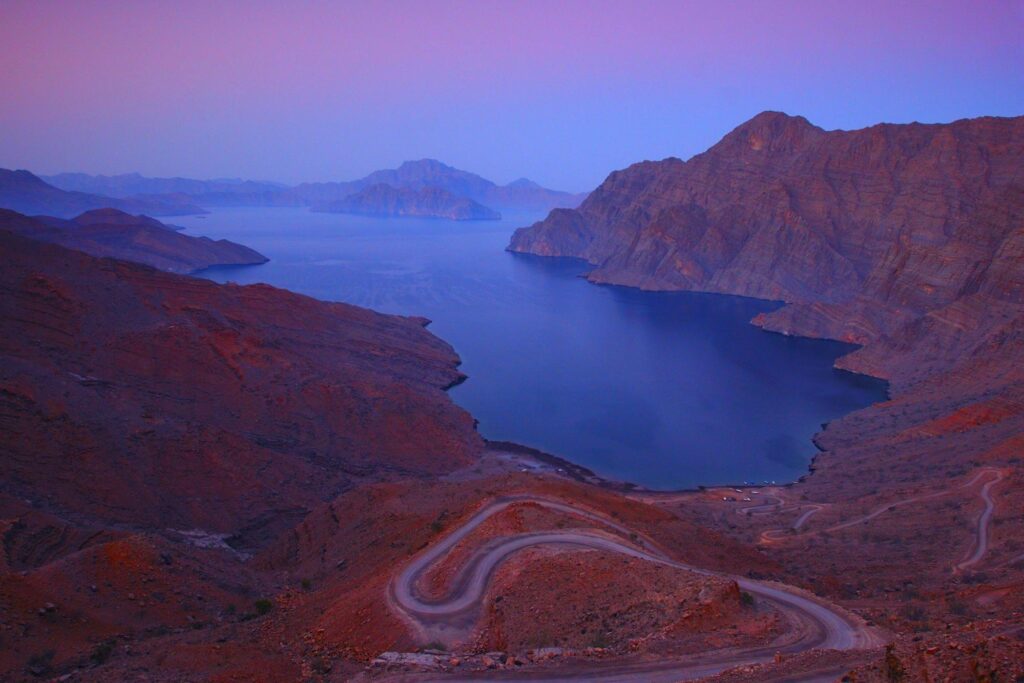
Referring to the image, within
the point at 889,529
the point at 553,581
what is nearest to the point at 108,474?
the point at 553,581

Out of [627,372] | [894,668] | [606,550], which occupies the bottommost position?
[627,372]

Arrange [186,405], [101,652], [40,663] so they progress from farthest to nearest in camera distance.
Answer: [186,405] < [101,652] < [40,663]

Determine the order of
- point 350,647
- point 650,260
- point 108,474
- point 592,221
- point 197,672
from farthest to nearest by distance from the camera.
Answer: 1. point 592,221
2. point 650,260
3. point 108,474
4. point 350,647
5. point 197,672

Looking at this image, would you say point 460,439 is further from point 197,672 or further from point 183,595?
point 197,672

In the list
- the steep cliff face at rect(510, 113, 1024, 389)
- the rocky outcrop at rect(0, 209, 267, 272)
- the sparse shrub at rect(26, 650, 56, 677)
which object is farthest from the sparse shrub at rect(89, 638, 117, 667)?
the rocky outcrop at rect(0, 209, 267, 272)

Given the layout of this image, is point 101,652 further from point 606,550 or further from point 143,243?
point 143,243

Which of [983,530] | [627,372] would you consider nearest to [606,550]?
[983,530]
